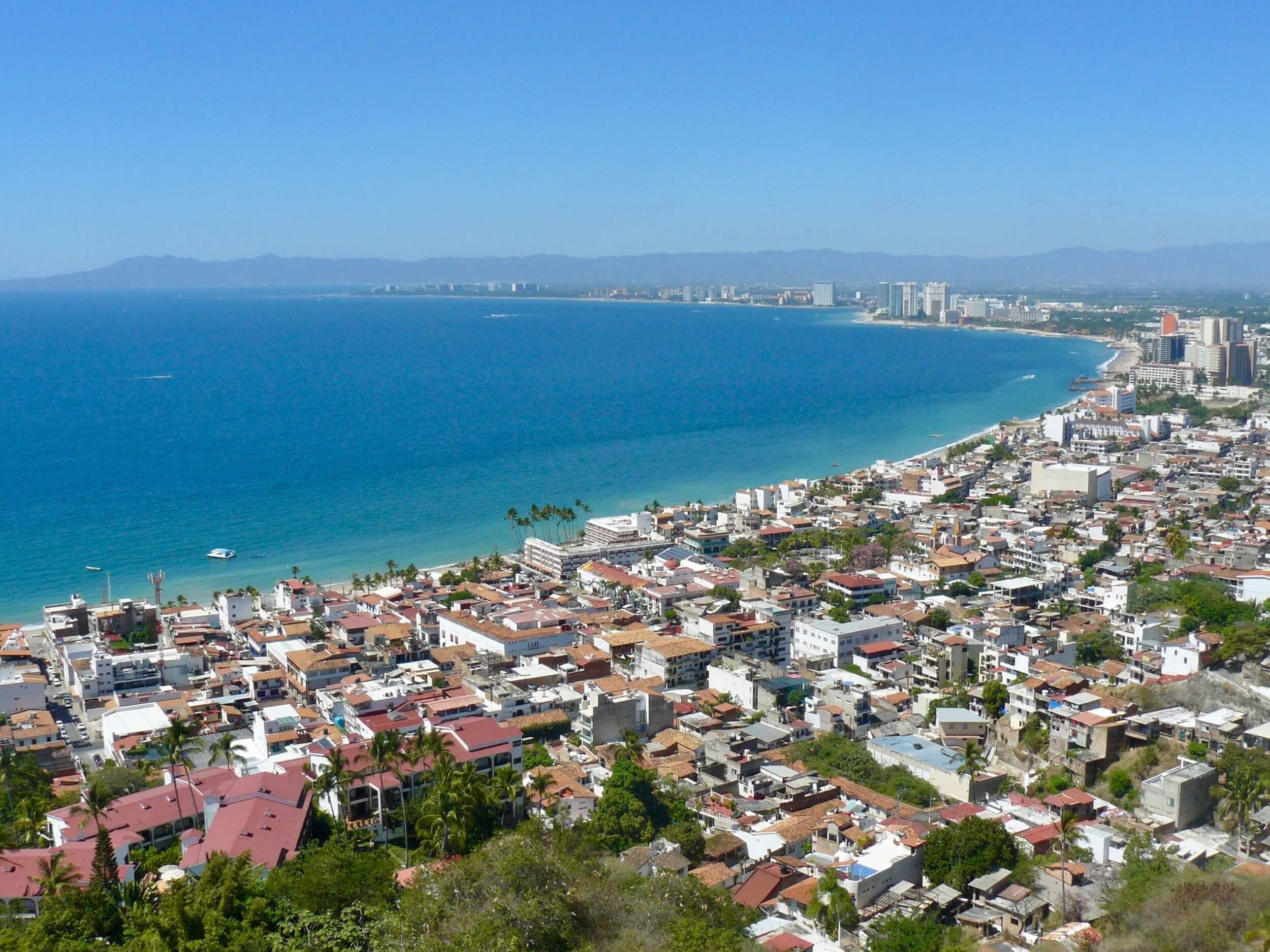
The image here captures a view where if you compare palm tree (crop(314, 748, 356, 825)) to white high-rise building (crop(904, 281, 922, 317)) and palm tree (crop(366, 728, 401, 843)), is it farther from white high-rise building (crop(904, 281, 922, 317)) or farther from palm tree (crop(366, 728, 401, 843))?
white high-rise building (crop(904, 281, 922, 317))

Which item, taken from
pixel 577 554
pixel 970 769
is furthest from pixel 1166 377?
pixel 970 769

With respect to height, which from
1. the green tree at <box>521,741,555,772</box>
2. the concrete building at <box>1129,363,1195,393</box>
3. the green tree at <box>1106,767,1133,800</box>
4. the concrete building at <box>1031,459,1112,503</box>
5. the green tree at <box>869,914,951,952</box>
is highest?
the concrete building at <box>1129,363,1195,393</box>

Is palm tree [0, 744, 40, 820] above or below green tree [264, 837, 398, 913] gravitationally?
below

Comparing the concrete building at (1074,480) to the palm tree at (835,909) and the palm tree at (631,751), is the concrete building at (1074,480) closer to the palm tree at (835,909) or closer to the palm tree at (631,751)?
the palm tree at (631,751)

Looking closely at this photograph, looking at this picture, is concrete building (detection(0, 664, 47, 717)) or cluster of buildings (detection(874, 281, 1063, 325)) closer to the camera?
concrete building (detection(0, 664, 47, 717))

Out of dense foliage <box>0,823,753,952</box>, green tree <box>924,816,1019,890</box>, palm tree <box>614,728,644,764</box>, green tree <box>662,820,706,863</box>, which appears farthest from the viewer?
palm tree <box>614,728,644,764</box>

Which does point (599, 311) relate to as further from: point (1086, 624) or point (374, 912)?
point (374, 912)

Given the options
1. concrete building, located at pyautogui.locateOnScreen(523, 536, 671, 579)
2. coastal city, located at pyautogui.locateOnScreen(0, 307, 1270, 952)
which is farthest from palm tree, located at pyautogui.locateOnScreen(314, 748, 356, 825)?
concrete building, located at pyautogui.locateOnScreen(523, 536, 671, 579)
